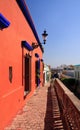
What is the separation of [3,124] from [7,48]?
75.6 inches

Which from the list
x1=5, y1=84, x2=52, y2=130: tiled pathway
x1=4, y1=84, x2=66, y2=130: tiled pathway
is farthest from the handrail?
x1=5, y1=84, x2=52, y2=130: tiled pathway

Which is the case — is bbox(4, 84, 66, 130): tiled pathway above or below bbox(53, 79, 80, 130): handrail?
below

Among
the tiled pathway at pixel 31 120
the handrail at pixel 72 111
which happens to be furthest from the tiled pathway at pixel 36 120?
the handrail at pixel 72 111

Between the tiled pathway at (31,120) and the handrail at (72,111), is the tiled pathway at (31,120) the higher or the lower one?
the lower one

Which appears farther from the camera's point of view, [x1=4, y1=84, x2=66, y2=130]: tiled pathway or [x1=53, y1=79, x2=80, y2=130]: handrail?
[x1=4, y1=84, x2=66, y2=130]: tiled pathway

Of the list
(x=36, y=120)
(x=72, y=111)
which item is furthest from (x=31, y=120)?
(x=72, y=111)

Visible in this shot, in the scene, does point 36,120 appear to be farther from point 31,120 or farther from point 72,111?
point 72,111

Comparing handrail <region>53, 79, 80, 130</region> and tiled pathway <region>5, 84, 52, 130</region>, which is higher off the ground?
handrail <region>53, 79, 80, 130</region>

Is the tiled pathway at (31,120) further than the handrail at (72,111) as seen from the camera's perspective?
Yes

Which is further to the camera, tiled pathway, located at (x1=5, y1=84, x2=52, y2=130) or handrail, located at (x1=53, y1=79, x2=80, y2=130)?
tiled pathway, located at (x1=5, y1=84, x2=52, y2=130)

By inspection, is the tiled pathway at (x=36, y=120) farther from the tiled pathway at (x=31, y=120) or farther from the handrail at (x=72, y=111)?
the handrail at (x=72, y=111)

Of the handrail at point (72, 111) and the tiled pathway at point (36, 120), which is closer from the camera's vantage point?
the handrail at point (72, 111)

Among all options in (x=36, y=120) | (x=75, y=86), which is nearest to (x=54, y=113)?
(x=36, y=120)

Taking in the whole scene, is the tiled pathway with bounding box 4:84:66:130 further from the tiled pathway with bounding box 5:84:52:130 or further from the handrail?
the handrail
